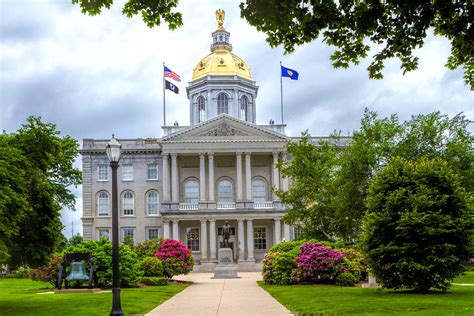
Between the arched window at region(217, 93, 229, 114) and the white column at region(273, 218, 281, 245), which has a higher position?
the arched window at region(217, 93, 229, 114)

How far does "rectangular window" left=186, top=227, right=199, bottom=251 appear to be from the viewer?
69250 mm

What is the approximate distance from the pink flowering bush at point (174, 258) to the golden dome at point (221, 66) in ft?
131

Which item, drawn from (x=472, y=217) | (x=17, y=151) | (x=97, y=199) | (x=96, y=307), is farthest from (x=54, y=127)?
(x=97, y=199)

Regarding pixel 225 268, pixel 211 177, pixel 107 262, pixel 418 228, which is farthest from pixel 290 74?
pixel 418 228

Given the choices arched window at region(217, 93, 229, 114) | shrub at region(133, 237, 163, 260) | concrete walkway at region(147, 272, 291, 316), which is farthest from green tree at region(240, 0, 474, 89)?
arched window at region(217, 93, 229, 114)

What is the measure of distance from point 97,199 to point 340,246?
40.9m

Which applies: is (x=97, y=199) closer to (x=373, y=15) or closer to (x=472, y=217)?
(x=472, y=217)

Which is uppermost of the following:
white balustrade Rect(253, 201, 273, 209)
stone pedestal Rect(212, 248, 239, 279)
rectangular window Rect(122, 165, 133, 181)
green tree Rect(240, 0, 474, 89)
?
rectangular window Rect(122, 165, 133, 181)

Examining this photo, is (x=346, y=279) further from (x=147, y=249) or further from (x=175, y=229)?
(x=175, y=229)

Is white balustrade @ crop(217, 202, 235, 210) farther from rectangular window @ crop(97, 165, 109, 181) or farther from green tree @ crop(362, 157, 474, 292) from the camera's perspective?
green tree @ crop(362, 157, 474, 292)

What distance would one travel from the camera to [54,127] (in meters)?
23.8

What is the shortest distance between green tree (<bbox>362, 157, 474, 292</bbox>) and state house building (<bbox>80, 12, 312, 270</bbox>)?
3871cm

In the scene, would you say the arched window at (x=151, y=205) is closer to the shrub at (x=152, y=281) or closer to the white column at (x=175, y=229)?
the white column at (x=175, y=229)

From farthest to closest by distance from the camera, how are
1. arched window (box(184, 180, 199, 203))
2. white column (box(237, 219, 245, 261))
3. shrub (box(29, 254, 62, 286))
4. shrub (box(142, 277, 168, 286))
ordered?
arched window (box(184, 180, 199, 203)) < white column (box(237, 219, 245, 261)) < shrub (box(142, 277, 168, 286)) < shrub (box(29, 254, 62, 286))
